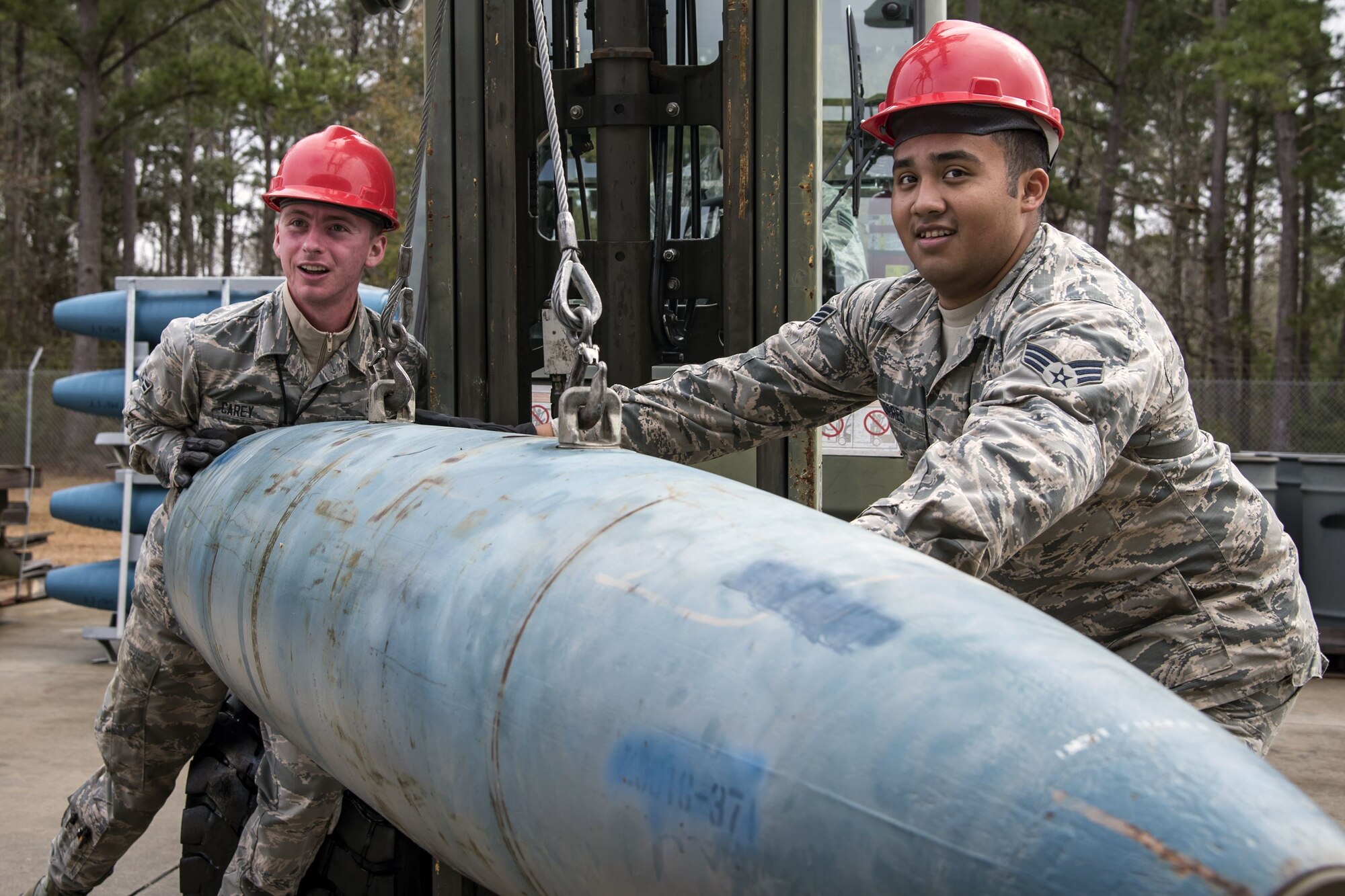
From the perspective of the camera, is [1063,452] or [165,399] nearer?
[1063,452]

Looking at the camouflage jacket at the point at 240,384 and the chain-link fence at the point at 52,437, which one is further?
the chain-link fence at the point at 52,437

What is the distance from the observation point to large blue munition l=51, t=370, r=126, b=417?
7.43 metres

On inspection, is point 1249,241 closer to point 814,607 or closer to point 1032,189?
point 1032,189

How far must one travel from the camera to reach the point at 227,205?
26828 mm

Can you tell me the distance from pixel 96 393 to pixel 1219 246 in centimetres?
1683

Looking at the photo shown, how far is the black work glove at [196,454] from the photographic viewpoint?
3018mm

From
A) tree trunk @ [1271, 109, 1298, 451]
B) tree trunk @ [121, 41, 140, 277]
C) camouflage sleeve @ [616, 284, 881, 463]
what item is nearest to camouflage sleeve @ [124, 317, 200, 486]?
camouflage sleeve @ [616, 284, 881, 463]

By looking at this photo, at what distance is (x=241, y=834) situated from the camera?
362cm

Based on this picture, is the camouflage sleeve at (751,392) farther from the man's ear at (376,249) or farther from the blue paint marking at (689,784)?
the blue paint marking at (689,784)

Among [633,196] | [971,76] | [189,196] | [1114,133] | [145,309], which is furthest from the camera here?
[189,196]

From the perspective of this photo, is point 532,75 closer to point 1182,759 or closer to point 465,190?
point 465,190

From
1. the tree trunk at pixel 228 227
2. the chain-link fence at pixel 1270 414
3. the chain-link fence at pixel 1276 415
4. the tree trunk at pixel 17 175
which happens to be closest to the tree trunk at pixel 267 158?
the tree trunk at pixel 228 227

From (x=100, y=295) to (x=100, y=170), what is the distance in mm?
13190

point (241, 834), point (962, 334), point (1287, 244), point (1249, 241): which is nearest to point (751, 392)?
point (962, 334)
